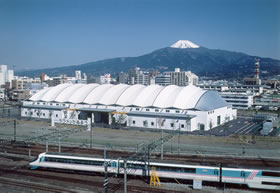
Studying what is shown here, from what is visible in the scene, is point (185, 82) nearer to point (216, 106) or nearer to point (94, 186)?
point (216, 106)

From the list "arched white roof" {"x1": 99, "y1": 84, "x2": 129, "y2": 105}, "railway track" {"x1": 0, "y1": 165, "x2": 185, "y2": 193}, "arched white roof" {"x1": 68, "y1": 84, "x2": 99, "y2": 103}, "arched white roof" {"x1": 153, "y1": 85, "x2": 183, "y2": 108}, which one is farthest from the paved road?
"arched white roof" {"x1": 68, "y1": 84, "x2": 99, "y2": 103}

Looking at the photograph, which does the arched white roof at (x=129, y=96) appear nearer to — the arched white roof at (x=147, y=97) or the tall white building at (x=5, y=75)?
the arched white roof at (x=147, y=97)

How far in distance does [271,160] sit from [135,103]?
2426 centimetres

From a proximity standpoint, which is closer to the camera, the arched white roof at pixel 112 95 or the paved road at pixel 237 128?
the paved road at pixel 237 128

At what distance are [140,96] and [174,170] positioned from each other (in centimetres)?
2820

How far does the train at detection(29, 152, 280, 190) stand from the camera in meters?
17.1

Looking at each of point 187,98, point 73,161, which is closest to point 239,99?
point 187,98

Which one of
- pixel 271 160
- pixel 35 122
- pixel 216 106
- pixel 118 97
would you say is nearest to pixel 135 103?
pixel 118 97

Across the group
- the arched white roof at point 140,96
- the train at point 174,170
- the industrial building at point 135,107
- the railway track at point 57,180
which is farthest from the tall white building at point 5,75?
the train at point 174,170

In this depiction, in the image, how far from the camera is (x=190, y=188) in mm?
17984

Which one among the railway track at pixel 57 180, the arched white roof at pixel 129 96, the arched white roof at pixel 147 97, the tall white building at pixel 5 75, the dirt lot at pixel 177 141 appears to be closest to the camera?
the railway track at pixel 57 180

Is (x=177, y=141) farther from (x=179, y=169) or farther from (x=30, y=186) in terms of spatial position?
(x=30, y=186)

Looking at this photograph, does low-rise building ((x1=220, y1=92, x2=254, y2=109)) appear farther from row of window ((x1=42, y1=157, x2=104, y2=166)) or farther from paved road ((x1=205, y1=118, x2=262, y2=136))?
row of window ((x1=42, y1=157, x2=104, y2=166))

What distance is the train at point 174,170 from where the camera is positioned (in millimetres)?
17125
